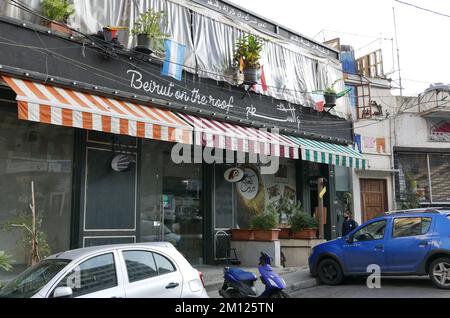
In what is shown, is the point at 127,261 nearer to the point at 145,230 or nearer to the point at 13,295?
the point at 13,295

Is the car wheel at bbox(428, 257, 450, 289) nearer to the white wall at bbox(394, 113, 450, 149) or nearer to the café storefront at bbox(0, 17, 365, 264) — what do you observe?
the café storefront at bbox(0, 17, 365, 264)

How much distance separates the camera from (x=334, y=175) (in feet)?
63.0

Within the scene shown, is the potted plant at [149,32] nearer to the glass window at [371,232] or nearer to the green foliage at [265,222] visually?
the green foliage at [265,222]

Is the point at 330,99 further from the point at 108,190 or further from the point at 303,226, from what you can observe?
the point at 108,190

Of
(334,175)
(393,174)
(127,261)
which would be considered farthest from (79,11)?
(393,174)

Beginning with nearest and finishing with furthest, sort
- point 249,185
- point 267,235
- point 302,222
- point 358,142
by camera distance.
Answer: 1. point 267,235
2. point 302,222
3. point 249,185
4. point 358,142

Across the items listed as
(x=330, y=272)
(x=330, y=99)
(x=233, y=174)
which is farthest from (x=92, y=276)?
(x=330, y=99)

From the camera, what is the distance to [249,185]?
15.7 m

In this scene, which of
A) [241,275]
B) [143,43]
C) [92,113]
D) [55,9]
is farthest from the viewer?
[143,43]

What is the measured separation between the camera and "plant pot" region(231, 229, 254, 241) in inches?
558

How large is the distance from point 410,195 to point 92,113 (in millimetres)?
17252

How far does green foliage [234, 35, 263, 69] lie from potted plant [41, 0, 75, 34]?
18.5ft

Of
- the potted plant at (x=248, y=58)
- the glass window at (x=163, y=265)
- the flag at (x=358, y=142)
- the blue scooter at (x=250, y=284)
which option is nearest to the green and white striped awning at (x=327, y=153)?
the potted plant at (x=248, y=58)
